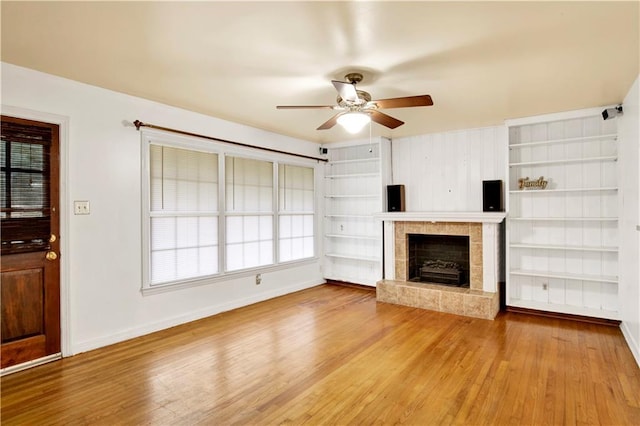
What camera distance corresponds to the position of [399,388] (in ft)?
8.52

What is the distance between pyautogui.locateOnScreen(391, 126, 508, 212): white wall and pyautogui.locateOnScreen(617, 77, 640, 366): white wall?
1271 mm

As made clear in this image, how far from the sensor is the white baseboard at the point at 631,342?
298 cm

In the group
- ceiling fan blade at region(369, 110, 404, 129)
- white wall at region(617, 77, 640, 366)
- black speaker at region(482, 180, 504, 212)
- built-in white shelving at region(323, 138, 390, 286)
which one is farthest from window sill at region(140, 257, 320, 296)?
white wall at region(617, 77, 640, 366)

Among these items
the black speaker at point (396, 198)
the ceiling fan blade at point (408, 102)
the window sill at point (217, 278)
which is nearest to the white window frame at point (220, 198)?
the window sill at point (217, 278)

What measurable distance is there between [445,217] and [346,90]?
2732 mm

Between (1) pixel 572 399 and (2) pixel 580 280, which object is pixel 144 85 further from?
(2) pixel 580 280

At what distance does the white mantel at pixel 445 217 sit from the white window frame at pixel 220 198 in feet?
4.82

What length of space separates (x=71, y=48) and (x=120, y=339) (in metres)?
2.65

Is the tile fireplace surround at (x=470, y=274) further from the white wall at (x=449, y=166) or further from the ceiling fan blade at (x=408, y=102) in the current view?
the ceiling fan blade at (x=408, y=102)

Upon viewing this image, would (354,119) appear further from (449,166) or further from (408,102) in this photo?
(449,166)

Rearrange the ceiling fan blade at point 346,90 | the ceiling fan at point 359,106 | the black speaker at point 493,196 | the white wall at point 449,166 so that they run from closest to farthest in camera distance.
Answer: the ceiling fan blade at point 346,90, the ceiling fan at point 359,106, the black speaker at point 493,196, the white wall at point 449,166

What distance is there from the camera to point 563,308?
13.9 feet

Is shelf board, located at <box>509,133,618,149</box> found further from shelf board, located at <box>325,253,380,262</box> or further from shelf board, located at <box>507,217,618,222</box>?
shelf board, located at <box>325,253,380,262</box>

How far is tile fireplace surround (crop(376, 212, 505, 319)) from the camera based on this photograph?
437 centimetres
